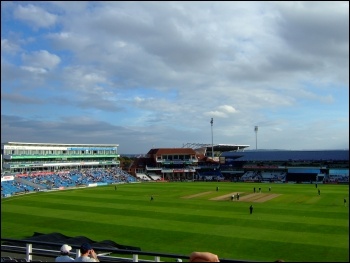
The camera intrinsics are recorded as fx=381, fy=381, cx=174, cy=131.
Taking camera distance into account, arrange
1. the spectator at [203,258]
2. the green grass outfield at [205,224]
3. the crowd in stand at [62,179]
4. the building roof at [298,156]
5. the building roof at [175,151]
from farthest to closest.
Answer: the building roof at [175,151] < the building roof at [298,156] < the crowd in stand at [62,179] < the green grass outfield at [205,224] < the spectator at [203,258]

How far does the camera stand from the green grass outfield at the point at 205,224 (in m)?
18.0

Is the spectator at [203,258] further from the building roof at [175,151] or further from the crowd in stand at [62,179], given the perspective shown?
the building roof at [175,151]

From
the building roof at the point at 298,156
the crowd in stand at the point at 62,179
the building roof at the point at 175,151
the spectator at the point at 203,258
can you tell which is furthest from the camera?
the building roof at the point at 175,151

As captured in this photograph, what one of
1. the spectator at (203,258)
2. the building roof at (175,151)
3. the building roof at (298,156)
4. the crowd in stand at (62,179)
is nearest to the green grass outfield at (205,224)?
the crowd in stand at (62,179)

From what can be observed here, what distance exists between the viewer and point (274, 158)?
2756 inches

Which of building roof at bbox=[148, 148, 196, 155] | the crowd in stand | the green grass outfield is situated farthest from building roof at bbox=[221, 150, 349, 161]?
the green grass outfield

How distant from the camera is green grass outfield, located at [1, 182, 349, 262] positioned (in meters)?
18.0

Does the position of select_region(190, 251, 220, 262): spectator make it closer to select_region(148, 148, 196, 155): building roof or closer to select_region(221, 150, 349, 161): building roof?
select_region(221, 150, 349, 161): building roof

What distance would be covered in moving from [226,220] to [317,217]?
6.26m

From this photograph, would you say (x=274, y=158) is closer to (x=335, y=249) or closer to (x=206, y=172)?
(x=206, y=172)

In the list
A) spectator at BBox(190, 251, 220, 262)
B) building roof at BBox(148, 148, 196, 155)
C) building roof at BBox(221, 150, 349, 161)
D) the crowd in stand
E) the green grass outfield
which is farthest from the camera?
building roof at BBox(148, 148, 196, 155)

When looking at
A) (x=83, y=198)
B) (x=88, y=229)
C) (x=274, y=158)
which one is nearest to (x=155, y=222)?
(x=88, y=229)

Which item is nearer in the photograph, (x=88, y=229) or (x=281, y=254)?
(x=281, y=254)

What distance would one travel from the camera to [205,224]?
78.8ft
